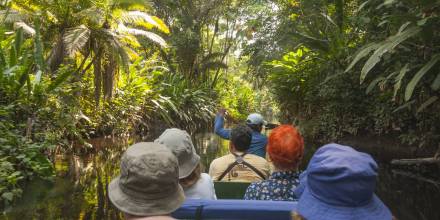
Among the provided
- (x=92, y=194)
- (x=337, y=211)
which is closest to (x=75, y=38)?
(x=92, y=194)

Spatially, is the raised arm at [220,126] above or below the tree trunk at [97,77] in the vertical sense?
below

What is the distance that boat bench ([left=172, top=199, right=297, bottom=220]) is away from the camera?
2.54 meters

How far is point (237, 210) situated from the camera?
2561 millimetres

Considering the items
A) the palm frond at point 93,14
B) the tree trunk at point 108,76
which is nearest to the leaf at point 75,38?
the palm frond at point 93,14

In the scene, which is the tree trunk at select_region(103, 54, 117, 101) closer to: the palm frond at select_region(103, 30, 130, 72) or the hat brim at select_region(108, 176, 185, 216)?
the palm frond at select_region(103, 30, 130, 72)

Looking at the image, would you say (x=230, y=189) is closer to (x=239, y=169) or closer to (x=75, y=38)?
(x=239, y=169)

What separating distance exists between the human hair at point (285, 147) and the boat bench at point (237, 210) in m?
0.49

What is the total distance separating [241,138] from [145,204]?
8.34 feet

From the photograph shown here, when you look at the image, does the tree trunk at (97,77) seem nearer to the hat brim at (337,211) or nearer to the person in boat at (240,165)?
the person in boat at (240,165)

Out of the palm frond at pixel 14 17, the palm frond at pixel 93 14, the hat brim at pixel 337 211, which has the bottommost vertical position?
the hat brim at pixel 337 211

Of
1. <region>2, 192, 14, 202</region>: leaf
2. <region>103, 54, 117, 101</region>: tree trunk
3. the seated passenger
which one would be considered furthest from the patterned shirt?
<region>103, 54, 117, 101</region>: tree trunk

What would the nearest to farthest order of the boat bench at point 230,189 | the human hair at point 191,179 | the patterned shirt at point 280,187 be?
the patterned shirt at point 280,187
the human hair at point 191,179
the boat bench at point 230,189

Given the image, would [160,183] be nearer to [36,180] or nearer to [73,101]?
[36,180]

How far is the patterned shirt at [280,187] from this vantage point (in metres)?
3.11
